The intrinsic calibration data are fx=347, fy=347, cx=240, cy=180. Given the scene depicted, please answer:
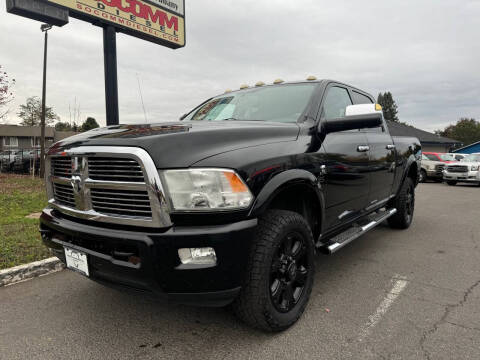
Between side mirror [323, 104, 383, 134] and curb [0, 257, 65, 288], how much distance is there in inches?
Answer: 120

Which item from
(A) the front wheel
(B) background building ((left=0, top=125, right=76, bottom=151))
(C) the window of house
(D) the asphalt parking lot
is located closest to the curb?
(D) the asphalt parking lot

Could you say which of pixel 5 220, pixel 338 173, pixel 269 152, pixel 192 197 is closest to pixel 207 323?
pixel 192 197

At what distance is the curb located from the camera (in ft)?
10.8

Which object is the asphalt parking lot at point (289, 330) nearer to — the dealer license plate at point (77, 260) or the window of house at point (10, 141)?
the dealer license plate at point (77, 260)

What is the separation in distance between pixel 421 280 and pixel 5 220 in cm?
580

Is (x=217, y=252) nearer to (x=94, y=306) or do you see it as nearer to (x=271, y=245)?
(x=271, y=245)

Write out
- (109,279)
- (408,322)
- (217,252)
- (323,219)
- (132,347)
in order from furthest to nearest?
(323,219) < (408,322) < (132,347) < (109,279) < (217,252)

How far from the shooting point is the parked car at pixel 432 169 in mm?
16594

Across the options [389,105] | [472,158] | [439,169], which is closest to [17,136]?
[439,169]

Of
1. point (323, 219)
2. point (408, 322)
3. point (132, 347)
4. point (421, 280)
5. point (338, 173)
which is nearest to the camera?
point (132, 347)

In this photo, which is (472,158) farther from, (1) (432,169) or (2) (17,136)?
(2) (17,136)

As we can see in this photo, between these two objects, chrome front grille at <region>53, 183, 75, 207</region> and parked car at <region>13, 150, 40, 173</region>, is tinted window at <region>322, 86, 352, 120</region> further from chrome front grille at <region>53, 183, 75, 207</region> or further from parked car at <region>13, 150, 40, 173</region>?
parked car at <region>13, 150, 40, 173</region>

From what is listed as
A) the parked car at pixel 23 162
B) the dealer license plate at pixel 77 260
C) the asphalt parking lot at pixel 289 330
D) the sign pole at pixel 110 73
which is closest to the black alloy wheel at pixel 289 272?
the asphalt parking lot at pixel 289 330

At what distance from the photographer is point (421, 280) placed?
329 cm
